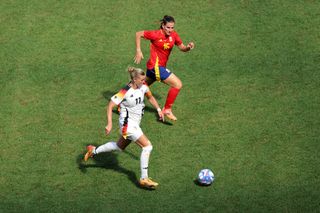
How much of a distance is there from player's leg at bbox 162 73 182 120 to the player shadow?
177 cm

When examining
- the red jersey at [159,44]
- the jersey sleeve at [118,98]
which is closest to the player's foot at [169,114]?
the red jersey at [159,44]

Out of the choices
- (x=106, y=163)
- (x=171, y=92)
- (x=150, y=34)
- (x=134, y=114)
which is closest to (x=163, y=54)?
(x=150, y=34)

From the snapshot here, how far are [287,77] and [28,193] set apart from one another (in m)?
8.14

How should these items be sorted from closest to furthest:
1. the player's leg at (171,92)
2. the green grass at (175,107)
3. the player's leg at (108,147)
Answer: the green grass at (175,107), the player's leg at (108,147), the player's leg at (171,92)

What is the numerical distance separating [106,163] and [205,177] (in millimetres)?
2436

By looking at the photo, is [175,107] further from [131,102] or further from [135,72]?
[135,72]

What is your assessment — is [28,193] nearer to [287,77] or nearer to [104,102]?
[104,102]

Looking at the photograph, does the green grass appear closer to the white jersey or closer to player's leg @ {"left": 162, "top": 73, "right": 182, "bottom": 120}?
player's leg @ {"left": 162, "top": 73, "right": 182, "bottom": 120}

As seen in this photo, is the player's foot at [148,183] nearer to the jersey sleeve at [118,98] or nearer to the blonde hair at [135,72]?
the jersey sleeve at [118,98]

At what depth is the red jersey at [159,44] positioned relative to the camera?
632 inches

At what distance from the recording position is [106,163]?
1486cm

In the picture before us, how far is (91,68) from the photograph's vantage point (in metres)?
18.4

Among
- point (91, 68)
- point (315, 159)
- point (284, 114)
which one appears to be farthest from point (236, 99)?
point (91, 68)

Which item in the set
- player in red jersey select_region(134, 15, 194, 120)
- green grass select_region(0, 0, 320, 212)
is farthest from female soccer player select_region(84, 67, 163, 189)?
player in red jersey select_region(134, 15, 194, 120)
